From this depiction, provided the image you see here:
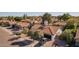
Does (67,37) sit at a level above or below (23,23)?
below

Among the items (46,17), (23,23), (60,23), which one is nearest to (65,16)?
(60,23)

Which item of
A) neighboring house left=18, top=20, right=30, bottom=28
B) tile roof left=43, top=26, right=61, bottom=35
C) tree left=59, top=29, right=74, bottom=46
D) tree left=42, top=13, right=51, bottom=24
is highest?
tree left=42, top=13, right=51, bottom=24

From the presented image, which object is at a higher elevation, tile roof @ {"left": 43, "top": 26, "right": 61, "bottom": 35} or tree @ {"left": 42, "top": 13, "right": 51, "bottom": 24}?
tree @ {"left": 42, "top": 13, "right": 51, "bottom": 24}

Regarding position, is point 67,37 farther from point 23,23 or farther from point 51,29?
point 23,23

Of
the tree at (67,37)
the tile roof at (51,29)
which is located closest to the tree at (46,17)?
the tile roof at (51,29)

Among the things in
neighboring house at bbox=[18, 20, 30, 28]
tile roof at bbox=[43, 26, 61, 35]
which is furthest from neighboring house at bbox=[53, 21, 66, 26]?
neighboring house at bbox=[18, 20, 30, 28]

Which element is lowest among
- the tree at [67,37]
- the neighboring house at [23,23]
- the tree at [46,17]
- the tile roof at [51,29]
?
the tree at [67,37]

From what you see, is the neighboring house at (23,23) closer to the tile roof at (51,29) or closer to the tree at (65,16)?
the tile roof at (51,29)

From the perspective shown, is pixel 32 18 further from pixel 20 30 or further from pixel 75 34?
pixel 75 34

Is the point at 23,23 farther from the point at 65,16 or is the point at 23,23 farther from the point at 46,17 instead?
the point at 65,16

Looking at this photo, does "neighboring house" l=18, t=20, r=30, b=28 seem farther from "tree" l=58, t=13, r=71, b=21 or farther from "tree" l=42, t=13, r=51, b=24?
"tree" l=58, t=13, r=71, b=21

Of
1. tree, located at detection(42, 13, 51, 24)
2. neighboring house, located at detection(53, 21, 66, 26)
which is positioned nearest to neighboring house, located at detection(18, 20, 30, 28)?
tree, located at detection(42, 13, 51, 24)

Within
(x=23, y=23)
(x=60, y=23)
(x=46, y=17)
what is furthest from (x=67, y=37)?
(x=23, y=23)
